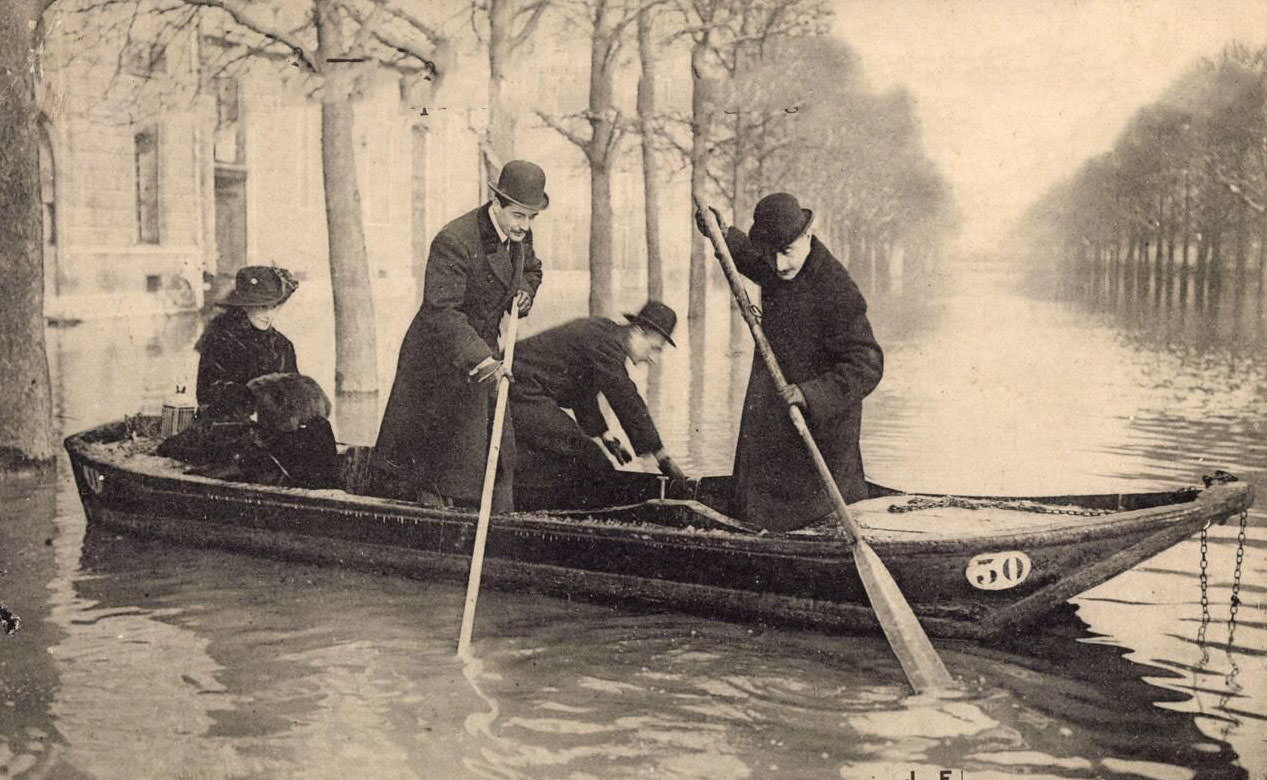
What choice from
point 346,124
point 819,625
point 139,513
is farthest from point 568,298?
point 819,625

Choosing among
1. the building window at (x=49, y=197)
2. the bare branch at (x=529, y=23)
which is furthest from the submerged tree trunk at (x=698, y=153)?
the building window at (x=49, y=197)

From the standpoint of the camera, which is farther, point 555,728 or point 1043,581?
point 1043,581

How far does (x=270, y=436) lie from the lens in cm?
738

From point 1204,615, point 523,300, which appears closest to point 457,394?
point 523,300

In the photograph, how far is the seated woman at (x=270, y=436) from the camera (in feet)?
24.0

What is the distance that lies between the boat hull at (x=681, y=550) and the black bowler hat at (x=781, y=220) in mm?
1225

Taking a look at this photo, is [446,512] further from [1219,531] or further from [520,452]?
[1219,531]

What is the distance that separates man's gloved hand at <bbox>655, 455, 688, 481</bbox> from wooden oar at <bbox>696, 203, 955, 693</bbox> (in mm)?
1088

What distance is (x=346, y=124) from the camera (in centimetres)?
1159

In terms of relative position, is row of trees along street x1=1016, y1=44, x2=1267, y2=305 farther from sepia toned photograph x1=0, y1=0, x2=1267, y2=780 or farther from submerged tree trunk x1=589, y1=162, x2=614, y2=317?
submerged tree trunk x1=589, y1=162, x2=614, y2=317

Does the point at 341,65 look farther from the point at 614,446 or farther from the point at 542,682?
the point at 542,682

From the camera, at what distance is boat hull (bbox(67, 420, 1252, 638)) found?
539 cm

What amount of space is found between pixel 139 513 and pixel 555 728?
12.5 feet

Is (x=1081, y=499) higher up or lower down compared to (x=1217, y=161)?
lower down
